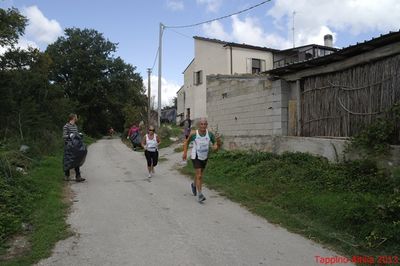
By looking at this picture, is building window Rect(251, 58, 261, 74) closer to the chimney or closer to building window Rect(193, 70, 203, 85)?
building window Rect(193, 70, 203, 85)

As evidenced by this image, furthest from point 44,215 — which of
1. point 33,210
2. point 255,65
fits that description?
point 255,65

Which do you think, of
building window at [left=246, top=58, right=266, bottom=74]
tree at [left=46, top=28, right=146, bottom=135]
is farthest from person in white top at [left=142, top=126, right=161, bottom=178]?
tree at [left=46, top=28, right=146, bottom=135]

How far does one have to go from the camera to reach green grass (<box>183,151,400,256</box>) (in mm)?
6027

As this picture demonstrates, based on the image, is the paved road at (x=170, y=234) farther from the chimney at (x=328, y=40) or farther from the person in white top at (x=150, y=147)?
the chimney at (x=328, y=40)

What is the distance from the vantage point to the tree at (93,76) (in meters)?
50.8

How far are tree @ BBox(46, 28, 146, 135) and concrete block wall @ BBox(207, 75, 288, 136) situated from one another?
34.0 m

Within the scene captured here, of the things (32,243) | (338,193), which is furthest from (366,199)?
(32,243)

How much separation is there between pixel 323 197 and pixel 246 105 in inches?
274

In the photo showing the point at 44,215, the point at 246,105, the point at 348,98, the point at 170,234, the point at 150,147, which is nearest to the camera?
the point at 170,234

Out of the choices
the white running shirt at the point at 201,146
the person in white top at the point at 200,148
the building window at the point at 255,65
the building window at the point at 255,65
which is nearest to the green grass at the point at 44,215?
the person in white top at the point at 200,148

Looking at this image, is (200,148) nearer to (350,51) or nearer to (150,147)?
(150,147)

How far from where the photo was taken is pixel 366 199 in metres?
7.09

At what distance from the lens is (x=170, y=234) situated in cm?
627

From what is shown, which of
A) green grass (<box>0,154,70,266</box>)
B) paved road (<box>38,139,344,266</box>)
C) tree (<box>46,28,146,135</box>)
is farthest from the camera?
tree (<box>46,28,146,135</box>)
